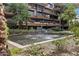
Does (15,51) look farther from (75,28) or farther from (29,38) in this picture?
(75,28)

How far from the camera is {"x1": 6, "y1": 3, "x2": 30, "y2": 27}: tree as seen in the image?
2.34m

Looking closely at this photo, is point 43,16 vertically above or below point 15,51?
above

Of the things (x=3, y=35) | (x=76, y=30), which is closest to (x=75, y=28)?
(x=76, y=30)

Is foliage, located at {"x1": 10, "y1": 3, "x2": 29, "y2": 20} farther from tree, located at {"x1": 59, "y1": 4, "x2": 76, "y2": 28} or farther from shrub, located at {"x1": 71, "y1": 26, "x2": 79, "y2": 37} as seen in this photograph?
shrub, located at {"x1": 71, "y1": 26, "x2": 79, "y2": 37}

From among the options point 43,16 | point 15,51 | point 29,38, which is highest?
point 43,16

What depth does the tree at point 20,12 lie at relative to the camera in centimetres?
234

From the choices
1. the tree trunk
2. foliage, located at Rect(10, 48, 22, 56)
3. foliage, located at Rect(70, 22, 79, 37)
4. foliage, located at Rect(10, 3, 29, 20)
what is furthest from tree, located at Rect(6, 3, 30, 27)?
foliage, located at Rect(70, 22, 79, 37)

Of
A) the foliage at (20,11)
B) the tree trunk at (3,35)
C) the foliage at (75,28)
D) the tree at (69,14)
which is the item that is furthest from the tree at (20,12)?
the foliage at (75,28)

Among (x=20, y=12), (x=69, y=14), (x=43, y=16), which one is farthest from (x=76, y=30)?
(x=20, y=12)

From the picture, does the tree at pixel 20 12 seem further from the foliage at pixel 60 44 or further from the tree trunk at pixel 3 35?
the foliage at pixel 60 44

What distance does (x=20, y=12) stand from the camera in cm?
236

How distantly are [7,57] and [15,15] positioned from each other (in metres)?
0.55

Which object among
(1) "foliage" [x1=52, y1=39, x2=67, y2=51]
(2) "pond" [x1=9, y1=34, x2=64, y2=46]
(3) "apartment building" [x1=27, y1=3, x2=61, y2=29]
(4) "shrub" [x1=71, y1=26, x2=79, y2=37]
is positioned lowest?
(1) "foliage" [x1=52, y1=39, x2=67, y2=51]

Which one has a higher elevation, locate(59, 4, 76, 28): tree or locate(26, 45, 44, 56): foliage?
locate(59, 4, 76, 28): tree
